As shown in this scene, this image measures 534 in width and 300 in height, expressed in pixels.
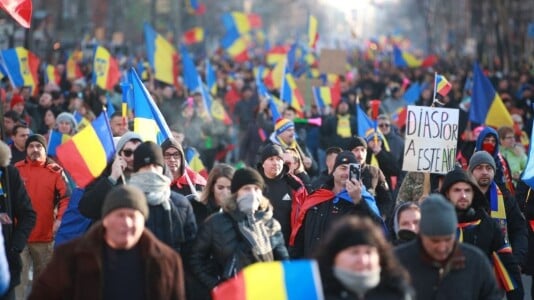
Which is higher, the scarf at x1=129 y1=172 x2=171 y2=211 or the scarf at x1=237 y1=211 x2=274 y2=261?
the scarf at x1=129 y1=172 x2=171 y2=211

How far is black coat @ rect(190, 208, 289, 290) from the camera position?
7.33m

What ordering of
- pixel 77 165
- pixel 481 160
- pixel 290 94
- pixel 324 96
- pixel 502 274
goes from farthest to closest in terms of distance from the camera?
1. pixel 324 96
2. pixel 290 94
3. pixel 481 160
4. pixel 502 274
5. pixel 77 165

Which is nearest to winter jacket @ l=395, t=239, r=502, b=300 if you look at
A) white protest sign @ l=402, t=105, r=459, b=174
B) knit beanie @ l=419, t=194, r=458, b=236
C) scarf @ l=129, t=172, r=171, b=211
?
knit beanie @ l=419, t=194, r=458, b=236

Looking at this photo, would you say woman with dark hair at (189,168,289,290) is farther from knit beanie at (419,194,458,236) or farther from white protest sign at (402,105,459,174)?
white protest sign at (402,105,459,174)

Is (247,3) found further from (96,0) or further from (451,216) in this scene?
(451,216)

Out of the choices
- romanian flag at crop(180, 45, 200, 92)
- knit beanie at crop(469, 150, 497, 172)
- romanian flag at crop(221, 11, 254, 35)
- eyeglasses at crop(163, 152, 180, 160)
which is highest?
romanian flag at crop(221, 11, 254, 35)

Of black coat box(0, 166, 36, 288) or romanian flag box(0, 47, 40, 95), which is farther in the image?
romanian flag box(0, 47, 40, 95)

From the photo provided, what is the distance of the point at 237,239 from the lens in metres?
7.35

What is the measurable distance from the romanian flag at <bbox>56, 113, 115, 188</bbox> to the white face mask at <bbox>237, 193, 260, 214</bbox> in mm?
1365

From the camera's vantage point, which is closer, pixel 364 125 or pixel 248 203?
pixel 248 203

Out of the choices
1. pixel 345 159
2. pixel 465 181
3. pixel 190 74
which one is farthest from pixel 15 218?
pixel 190 74

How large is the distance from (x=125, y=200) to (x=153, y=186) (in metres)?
1.17

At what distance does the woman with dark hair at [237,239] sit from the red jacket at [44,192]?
3064 millimetres

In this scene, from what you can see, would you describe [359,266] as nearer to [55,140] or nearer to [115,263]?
[115,263]
